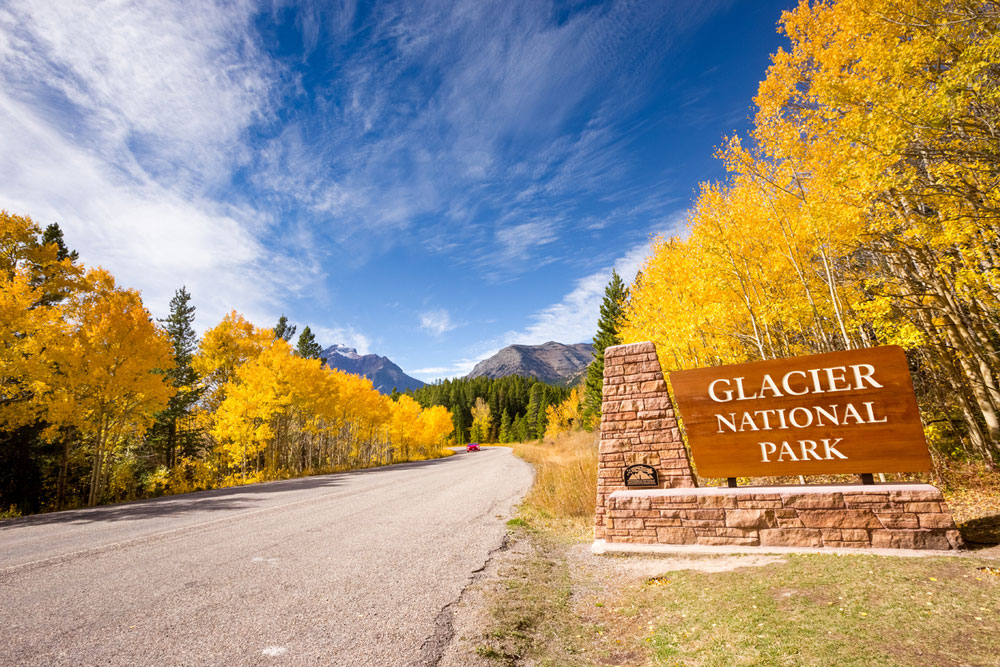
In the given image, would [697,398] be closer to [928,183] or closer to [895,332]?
[895,332]

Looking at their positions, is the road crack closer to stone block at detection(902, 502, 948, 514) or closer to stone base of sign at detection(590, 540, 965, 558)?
stone base of sign at detection(590, 540, 965, 558)

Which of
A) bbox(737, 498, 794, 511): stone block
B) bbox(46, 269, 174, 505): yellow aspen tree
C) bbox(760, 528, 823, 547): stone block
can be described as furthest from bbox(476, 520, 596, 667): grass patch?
bbox(46, 269, 174, 505): yellow aspen tree

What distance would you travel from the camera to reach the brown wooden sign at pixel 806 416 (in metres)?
4.99

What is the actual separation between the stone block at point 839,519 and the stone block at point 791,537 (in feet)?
0.31

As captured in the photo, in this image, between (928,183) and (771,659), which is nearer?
(771,659)

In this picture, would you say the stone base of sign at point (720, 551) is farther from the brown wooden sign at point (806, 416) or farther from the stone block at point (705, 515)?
the brown wooden sign at point (806, 416)

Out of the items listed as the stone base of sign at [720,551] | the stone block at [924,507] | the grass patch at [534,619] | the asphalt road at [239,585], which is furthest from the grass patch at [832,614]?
the asphalt road at [239,585]

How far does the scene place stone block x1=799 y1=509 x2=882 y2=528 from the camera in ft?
→ 14.9

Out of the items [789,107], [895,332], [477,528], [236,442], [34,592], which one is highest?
[789,107]

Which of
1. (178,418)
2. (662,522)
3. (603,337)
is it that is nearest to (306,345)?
(178,418)

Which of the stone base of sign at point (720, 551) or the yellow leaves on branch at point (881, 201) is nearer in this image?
the stone base of sign at point (720, 551)

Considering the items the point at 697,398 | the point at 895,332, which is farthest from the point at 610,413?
the point at 895,332

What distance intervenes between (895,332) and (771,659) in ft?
25.2

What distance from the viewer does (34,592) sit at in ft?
14.0
